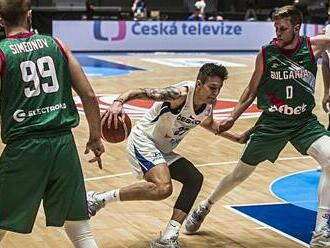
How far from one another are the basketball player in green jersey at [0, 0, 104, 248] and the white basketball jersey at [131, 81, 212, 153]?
1.52 metres

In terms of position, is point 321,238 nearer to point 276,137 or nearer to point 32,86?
point 276,137

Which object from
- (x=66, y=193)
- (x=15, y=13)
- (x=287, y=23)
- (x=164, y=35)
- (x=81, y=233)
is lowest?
(x=164, y=35)

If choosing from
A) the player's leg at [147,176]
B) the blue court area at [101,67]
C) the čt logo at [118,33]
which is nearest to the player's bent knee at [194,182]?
the player's leg at [147,176]

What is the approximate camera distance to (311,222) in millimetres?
6703

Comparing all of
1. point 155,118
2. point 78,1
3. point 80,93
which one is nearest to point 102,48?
point 78,1

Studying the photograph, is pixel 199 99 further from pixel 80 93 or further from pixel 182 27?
pixel 182 27

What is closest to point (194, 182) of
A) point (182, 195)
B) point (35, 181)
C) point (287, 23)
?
point (182, 195)

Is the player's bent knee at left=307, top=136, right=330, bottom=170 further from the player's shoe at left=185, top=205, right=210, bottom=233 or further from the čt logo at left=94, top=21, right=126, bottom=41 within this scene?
the čt logo at left=94, top=21, right=126, bottom=41

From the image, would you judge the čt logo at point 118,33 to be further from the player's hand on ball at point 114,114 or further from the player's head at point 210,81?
the player's hand on ball at point 114,114

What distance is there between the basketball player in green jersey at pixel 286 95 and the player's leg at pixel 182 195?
508mm

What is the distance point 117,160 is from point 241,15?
20.7 metres

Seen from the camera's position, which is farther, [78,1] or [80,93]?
[78,1]

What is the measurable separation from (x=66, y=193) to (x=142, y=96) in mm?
1328

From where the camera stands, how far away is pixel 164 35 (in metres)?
24.2
